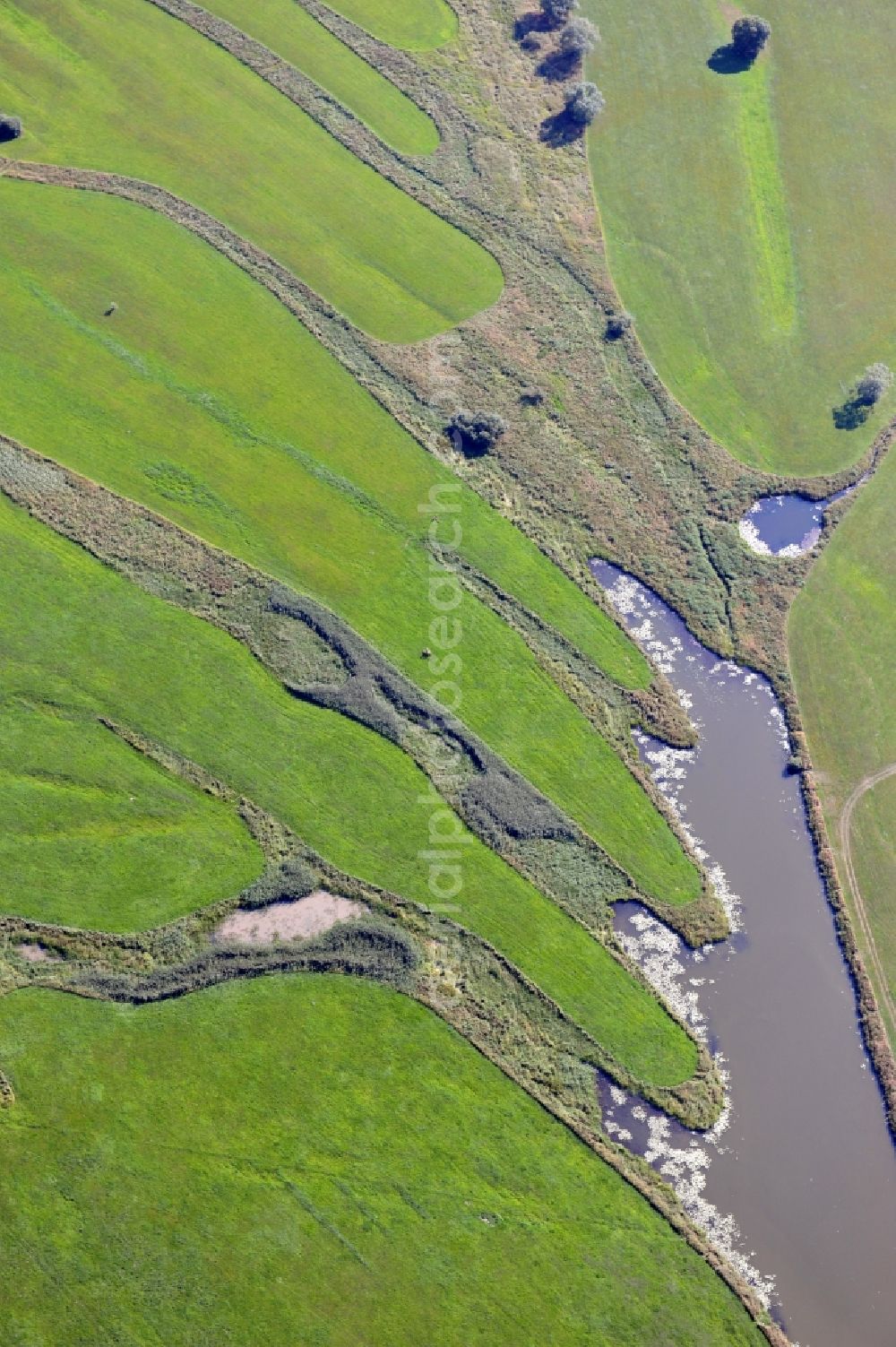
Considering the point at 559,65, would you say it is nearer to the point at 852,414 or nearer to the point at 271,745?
the point at 852,414

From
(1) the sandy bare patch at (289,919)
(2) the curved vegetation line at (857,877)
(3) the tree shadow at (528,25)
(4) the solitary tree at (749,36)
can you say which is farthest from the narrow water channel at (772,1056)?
(3) the tree shadow at (528,25)

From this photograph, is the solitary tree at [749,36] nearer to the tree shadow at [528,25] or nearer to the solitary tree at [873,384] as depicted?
the tree shadow at [528,25]

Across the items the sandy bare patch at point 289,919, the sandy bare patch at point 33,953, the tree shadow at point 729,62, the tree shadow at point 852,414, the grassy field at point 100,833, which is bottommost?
the sandy bare patch at point 33,953

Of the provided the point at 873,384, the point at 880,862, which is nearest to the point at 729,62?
the point at 873,384

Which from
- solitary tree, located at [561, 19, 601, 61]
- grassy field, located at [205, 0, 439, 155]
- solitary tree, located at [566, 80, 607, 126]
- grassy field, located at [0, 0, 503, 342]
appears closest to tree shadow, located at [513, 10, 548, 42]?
A: solitary tree, located at [561, 19, 601, 61]

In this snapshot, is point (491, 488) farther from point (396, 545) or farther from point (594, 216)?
point (594, 216)

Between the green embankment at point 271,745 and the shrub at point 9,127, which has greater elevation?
the shrub at point 9,127

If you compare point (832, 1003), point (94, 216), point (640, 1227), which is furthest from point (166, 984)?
point (94, 216)
